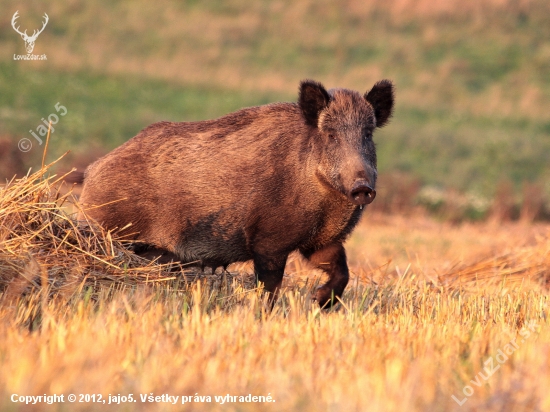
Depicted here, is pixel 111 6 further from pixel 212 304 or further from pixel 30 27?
pixel 212 304

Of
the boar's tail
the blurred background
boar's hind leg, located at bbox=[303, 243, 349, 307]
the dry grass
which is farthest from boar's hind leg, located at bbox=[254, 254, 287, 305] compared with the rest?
the blurred background

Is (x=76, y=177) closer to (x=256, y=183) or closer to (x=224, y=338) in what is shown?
(x=256, y=183)

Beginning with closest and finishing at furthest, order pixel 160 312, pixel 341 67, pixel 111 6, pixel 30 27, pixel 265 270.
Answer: pixel 160 312
pixel 265 270
pixel 30 27
pixel 341 67
pixel 111 6

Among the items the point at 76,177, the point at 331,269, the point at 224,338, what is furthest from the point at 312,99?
the point at 224,338

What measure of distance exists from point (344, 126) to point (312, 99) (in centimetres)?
36

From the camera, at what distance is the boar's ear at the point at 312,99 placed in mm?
6633

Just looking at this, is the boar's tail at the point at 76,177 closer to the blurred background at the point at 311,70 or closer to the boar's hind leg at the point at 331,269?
the boar's hind leg at the point at 331,269

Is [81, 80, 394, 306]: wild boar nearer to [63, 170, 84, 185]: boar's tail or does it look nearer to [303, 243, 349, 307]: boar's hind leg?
[303, 243, 349, 307]: boar's hind leg

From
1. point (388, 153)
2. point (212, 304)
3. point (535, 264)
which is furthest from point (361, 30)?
point (212, 304)

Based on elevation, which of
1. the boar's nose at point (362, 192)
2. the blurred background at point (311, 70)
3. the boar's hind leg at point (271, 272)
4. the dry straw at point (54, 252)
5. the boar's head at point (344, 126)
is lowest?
the blurred background at point (311, 70)

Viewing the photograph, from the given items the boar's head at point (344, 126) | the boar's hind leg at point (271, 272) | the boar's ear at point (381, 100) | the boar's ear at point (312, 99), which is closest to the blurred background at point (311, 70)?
the boar's ear at point (381, 100)

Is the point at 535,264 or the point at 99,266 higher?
the point at 99,266

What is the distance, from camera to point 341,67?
108 ft

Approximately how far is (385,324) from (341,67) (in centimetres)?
2840
